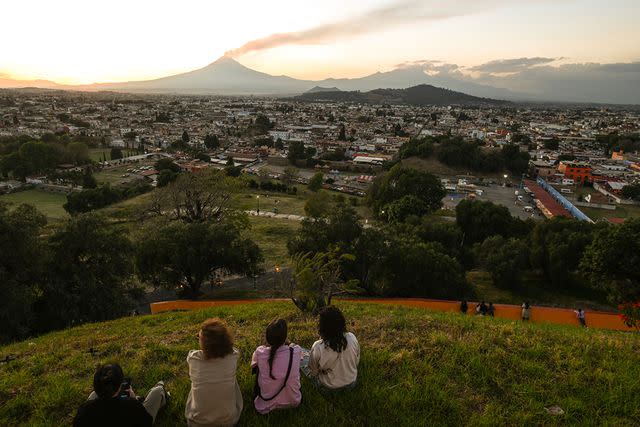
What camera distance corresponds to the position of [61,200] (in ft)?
121

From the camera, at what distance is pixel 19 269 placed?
8.77 m

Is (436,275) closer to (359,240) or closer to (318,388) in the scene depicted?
(359,240)

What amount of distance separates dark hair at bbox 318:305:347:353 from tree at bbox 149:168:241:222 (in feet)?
62.9

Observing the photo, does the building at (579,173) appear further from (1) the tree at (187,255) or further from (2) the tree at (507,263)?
(1) the tree at (187,255)

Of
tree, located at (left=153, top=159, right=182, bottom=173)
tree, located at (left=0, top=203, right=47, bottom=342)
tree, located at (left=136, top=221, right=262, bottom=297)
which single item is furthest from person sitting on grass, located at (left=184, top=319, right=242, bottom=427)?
tree, located at (left=153, top=159, right=182, bottom=173)

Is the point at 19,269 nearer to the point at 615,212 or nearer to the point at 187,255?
the point at 187,255

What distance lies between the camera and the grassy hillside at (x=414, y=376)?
3.30 m

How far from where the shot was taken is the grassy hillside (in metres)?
3.30

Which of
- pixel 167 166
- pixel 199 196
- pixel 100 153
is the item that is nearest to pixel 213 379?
pixel 199 196

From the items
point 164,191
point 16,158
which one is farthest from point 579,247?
point 16,158

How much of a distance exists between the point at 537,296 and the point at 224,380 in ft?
51.1

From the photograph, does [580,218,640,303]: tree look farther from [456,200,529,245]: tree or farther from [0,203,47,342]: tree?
[0,203,47,342]: tree

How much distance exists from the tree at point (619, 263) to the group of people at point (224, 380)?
420 inches

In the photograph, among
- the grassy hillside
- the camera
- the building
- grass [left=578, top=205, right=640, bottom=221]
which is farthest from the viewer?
the building
